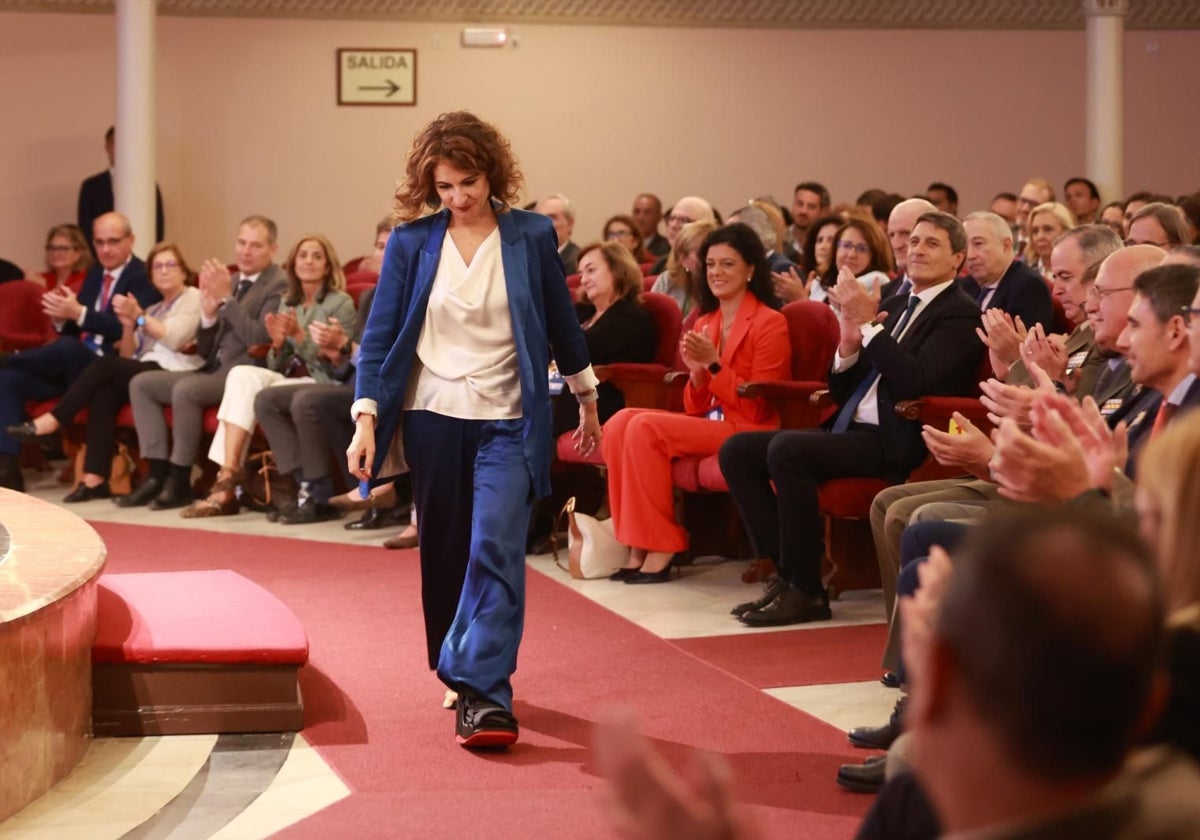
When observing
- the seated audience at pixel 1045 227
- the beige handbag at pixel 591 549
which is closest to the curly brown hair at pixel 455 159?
the beige handbag at pixel 591 549

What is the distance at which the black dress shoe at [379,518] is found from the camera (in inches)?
265

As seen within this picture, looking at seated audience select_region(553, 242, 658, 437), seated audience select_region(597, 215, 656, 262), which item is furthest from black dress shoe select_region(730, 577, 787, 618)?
seated audience select_region(597, 215, 656, 262)

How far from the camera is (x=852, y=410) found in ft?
16.5

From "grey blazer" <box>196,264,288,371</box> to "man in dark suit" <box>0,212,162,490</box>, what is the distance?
0.61 metres

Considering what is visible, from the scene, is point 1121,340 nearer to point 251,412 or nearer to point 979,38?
point 251,412

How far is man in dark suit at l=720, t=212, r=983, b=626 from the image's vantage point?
4.82 meters

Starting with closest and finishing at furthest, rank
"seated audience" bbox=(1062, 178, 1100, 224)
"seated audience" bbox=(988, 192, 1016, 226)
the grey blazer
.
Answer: the grey blazer, "seated audience" bbox=(1062, 178, 1100, 224), "seated audience" bbox=(988, 192, 1016, 226)

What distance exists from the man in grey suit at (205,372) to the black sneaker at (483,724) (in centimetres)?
400

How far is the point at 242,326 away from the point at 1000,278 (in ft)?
11.8

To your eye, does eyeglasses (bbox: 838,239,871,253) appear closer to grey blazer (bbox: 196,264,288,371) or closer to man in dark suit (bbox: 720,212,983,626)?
man in dark suit (bbox: 720,212,983,626)

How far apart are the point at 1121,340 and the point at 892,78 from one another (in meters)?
8.61

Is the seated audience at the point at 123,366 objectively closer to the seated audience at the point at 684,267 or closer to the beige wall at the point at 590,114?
the seated audience at the point at 684,267

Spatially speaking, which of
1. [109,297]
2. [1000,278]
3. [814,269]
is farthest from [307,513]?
[1000,278]

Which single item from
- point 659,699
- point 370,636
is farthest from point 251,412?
point 659,699
